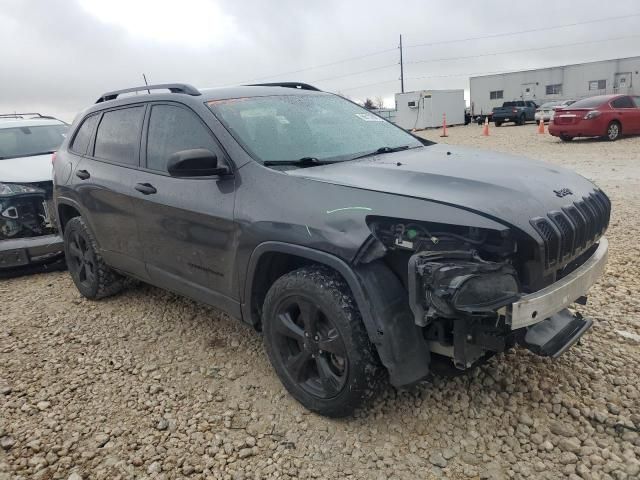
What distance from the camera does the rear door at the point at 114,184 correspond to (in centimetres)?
382

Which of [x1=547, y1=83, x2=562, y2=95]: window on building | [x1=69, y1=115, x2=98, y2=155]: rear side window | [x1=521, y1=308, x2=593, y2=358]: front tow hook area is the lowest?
[x1=521, y1=308, x2=593, y2=358]: front tow hook area

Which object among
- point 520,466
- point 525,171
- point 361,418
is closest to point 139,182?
point 361,418

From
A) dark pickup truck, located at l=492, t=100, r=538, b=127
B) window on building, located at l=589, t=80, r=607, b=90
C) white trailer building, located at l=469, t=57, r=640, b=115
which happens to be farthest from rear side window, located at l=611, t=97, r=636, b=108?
window on building, located at l=589, t=80, r=607, b=90

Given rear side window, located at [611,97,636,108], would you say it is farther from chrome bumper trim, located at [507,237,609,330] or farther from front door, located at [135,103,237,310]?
front door, located at [135,103,237,310]

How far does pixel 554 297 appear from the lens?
2309 mm

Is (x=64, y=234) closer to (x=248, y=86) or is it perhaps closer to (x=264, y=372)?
(x=248, y=86)

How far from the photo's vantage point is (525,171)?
2.83 metres

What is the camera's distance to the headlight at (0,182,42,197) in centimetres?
551

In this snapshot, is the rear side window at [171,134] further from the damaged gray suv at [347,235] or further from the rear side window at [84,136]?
the rear side window at [84,136]

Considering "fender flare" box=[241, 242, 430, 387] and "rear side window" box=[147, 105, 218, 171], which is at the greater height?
"rear side window" box=[147, 105, 218, 171]

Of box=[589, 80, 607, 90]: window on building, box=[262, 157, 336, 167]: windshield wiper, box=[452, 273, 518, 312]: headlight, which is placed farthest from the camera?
box=[589, 80, 607, 90]: window on building

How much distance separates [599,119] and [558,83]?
2145 cm

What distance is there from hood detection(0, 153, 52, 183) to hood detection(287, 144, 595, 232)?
4.20 m

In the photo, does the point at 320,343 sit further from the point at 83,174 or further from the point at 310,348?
the point at 83,174
